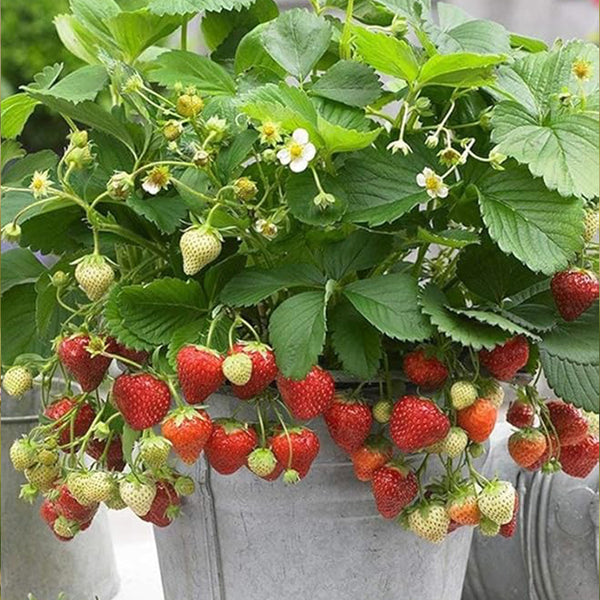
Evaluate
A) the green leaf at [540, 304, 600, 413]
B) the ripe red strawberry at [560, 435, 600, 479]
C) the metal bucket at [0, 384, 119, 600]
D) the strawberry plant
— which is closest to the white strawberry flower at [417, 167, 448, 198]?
the strawberry plant

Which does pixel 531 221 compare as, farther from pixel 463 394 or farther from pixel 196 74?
pixel 196 74

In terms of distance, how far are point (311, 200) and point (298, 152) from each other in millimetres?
34

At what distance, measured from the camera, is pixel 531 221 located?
0.60 metres

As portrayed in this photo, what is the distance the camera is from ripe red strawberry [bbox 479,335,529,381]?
0.60 meters

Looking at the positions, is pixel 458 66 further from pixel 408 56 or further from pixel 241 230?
pixel 241 230

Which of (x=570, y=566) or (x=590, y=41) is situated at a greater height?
(x=590, y=41)

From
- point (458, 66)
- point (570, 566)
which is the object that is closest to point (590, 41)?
point (458, 66)

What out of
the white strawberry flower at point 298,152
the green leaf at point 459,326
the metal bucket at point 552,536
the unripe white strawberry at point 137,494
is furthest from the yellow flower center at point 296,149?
the metal bucket at point 552,536

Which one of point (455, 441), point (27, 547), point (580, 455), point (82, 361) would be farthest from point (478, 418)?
point (27, 547)

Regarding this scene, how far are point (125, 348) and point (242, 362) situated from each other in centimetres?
11

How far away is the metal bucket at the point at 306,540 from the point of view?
66cm

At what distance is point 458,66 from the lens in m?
0.58

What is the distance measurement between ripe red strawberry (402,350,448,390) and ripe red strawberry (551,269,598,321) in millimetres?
77

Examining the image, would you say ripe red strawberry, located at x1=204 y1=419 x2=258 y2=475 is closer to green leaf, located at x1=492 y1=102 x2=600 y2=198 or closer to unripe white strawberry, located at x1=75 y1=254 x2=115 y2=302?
unripe white strawberry, located at x1=75 y1=254 x2=115 y2=302
